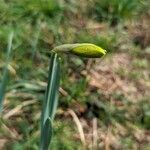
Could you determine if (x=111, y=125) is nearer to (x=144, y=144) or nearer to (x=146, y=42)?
(x=144, y=144)

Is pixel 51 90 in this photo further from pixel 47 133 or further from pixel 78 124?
pixel 78 124

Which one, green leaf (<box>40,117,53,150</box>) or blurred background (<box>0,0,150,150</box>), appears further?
blurred background (<box>0,0,150,150</box>)

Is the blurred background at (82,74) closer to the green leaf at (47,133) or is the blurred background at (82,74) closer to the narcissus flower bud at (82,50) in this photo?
the green leaf at (47,133)

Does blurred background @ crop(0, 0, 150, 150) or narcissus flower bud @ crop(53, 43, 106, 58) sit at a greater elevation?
narcissus flower bud @ crop(53, 43, 106, 58)

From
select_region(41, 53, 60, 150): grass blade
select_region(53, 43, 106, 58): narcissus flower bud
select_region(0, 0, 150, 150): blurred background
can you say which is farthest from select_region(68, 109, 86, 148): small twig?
select_region(53, 43, 106, 58): narcissus flower bud

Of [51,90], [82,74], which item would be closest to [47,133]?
[51,90]

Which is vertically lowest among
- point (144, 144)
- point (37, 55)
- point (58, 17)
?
point (144, 144)

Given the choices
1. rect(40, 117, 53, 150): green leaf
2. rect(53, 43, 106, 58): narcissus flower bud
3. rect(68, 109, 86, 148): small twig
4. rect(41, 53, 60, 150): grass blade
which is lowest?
rect(68, 109, 86, 148): small twig

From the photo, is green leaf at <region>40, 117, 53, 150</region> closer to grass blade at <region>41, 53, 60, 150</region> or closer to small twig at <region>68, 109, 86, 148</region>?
grass blade at <region>41, 53, 60, 150</region>

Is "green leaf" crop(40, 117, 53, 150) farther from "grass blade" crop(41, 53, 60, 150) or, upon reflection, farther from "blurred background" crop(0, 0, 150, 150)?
"blurred background" crop(0, 0, 150, 150)

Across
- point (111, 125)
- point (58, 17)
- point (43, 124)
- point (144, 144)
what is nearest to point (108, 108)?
point (111, 125)
